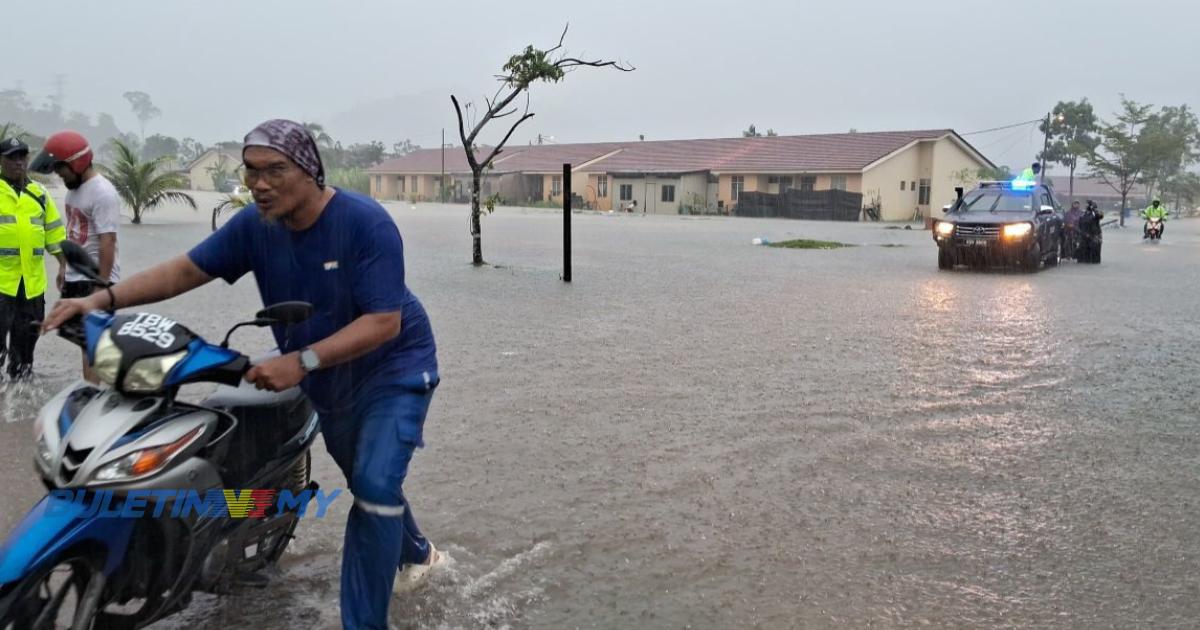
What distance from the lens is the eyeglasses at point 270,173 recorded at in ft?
8.97

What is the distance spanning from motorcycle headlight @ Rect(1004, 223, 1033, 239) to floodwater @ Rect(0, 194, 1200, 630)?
19.6 feet

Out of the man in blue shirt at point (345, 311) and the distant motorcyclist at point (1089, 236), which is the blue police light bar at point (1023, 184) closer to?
the distant motorcyclist at point (1089, 236)

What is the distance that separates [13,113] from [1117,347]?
176m

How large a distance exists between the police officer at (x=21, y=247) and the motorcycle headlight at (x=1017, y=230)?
15.3 meters

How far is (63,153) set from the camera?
5.47 metres

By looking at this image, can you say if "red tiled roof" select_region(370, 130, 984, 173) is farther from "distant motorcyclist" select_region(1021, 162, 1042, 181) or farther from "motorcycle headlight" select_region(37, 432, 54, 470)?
"motorcycle headlight" select_region(37, 432, 54, 470)

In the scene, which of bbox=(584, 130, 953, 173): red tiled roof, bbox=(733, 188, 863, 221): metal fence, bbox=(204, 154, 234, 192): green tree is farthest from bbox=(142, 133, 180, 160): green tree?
bbox=(733, 188, 863, 221): metal fence

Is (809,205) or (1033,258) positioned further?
(809,205)

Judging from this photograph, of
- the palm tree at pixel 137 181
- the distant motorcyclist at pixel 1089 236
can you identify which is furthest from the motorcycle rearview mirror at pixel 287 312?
the palm tree at pixel 137 181

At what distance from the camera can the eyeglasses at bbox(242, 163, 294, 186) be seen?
2734 mm

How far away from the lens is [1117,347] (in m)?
9.09

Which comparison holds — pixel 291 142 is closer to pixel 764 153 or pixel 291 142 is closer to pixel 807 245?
pixel 807 245

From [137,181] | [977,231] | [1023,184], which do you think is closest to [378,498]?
[977,231]

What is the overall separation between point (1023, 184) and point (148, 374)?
62.4 ft
